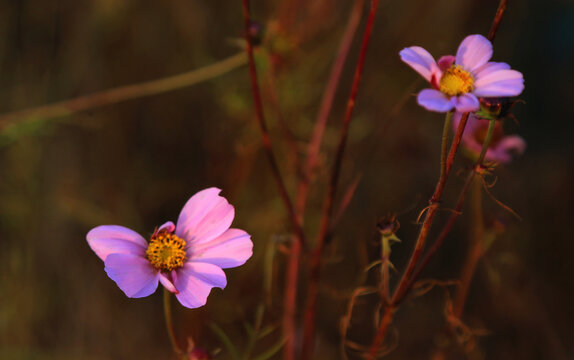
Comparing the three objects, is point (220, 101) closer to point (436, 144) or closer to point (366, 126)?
point (366, 126)

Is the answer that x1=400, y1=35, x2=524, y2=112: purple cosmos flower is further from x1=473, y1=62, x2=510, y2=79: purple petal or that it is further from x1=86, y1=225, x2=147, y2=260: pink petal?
x1=86, y1=225, x2=147, y2=260: pink petal

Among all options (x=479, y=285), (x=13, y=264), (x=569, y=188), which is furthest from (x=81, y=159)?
(x=569, y=188)

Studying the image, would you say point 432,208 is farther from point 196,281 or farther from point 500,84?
point 196,281

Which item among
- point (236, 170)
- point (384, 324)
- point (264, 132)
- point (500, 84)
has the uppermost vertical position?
point (236, 170)

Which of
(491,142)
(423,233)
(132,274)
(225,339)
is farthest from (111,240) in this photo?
(491,142)

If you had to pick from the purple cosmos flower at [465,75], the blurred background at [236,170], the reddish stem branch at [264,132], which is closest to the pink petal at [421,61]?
the purple cosmos flower at [465,75]

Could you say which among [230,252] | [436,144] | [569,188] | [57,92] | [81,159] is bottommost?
[230,252]

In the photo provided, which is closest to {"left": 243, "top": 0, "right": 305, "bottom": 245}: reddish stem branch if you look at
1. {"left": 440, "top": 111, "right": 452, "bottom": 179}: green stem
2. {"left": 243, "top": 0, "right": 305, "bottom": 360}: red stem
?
{"left": 243, "top": 0, "right": 305, "bottom": 360}: red stem
